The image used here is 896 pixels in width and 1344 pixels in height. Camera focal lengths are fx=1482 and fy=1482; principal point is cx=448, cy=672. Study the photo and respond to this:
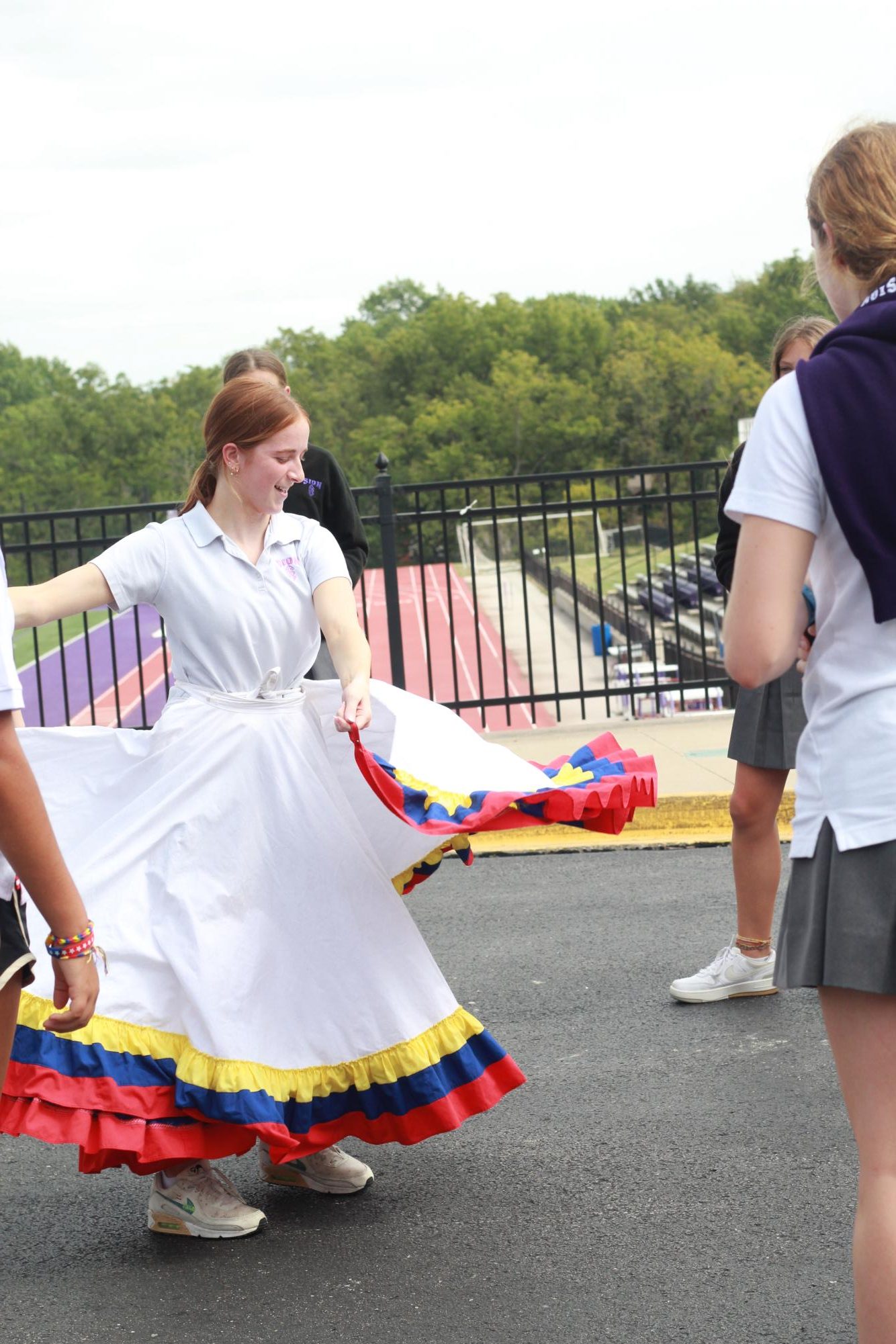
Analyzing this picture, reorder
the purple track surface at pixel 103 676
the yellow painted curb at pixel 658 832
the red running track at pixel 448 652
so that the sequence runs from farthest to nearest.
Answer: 1. the purple track surface at pixel 103 676
2. the red running track at pixel 448 652
3. the yellow painted curb at pixel 658 832

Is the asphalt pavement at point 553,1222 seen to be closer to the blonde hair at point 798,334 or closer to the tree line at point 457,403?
the blonde hair at point 798,334

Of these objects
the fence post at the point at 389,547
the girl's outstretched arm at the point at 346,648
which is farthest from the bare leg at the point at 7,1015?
the fence post at the point at 389,547

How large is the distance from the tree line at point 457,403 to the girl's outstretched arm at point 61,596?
75689mm

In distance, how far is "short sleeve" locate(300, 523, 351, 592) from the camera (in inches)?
137

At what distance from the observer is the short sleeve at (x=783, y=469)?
6.21ft

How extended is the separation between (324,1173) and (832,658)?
2.03 meters

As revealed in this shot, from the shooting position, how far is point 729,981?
4.62 metres

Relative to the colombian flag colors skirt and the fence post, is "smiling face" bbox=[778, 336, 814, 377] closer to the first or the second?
the colombian flag colors skirt

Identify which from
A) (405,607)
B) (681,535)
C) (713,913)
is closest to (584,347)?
(681,535)

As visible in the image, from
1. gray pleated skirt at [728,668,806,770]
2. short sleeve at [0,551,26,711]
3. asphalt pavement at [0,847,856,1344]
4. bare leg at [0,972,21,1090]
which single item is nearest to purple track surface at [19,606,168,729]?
gray pleated skirt at [728,668,806,770]

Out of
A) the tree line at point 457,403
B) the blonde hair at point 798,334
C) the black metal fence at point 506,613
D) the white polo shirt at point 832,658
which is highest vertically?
the tree line at point 457,403

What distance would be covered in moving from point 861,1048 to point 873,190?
3.72 ft

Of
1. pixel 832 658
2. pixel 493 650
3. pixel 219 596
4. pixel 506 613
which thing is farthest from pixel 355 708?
pixel 493 650

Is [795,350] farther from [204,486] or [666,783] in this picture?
[666,783]
